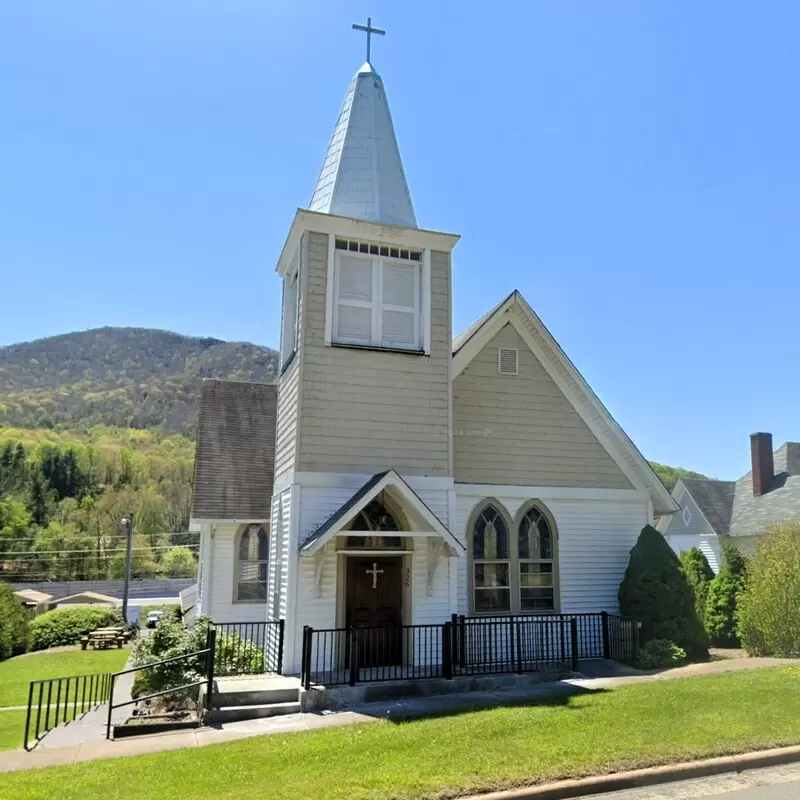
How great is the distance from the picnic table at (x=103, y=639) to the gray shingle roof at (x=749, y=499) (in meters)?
26.5

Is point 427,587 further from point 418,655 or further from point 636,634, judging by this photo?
point 636,634

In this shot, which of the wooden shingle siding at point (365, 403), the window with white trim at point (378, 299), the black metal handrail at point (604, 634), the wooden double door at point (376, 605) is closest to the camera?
the wooden double door at point (376, 605)

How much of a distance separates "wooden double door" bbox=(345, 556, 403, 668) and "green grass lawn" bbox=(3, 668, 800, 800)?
3526mm

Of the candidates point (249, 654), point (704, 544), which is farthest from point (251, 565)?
point (704, 544)

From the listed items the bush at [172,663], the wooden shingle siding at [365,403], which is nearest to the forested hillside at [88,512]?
the bush at [172,663]

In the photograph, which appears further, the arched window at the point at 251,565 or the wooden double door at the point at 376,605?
the arched window at the point at 251,565

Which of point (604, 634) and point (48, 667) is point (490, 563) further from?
point (48, 667)

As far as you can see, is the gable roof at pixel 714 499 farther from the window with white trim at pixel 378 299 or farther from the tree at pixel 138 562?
the tree at pixel 138 562

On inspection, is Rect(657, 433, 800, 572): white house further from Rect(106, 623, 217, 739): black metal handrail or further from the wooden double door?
Rect(106, 623, 217, 739): black metal handrail

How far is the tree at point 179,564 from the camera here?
8894 cm

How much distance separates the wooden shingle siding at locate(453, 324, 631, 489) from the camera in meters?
15.1

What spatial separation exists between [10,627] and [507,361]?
21.6m

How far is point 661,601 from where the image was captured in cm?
1444

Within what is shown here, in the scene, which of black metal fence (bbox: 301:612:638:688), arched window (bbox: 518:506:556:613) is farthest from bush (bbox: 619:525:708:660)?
arched window (bbox: 518:506:556:613)
